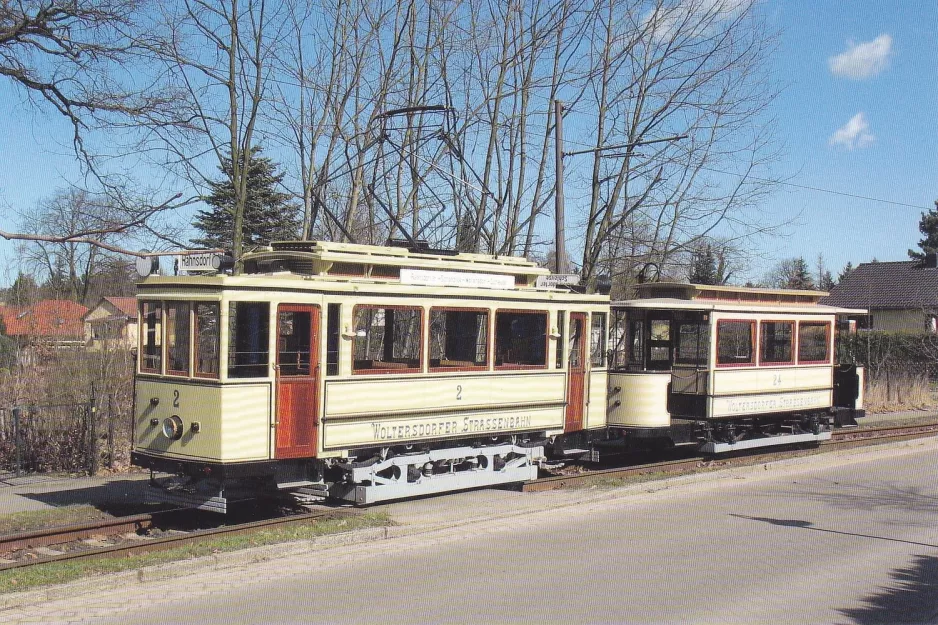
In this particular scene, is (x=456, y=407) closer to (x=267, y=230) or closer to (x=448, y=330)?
(x=448, y=330)

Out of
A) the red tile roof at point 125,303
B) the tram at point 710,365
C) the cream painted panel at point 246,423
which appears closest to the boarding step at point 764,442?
the tram at point 710,365

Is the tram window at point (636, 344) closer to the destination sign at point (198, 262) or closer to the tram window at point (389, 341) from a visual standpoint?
the tram window at point (389, 341)

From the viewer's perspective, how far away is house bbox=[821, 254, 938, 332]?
52.8m

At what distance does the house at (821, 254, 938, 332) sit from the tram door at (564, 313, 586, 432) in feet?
136

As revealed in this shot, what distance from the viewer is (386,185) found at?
22234 millimetres

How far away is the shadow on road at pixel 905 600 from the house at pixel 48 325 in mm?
12488

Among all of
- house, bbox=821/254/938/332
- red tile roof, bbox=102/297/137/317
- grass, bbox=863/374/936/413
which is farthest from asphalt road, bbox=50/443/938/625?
house, bbox=821/254/938/332

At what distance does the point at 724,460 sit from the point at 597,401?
13.1 feet

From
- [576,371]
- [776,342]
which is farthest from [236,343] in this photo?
A: [776,342]

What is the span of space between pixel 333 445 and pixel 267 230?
1439cm

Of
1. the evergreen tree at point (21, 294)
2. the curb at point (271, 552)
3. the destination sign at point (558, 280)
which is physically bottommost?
the curb at point (271, 552)

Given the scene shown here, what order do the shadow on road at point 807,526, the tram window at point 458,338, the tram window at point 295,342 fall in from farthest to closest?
1. the tram window at point 458,338
2. the tram window at point 295,342
3. the shadow on road at point 807,526

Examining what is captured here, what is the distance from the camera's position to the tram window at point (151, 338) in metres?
11.1

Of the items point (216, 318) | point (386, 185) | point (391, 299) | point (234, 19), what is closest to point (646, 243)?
point (386, 185)
